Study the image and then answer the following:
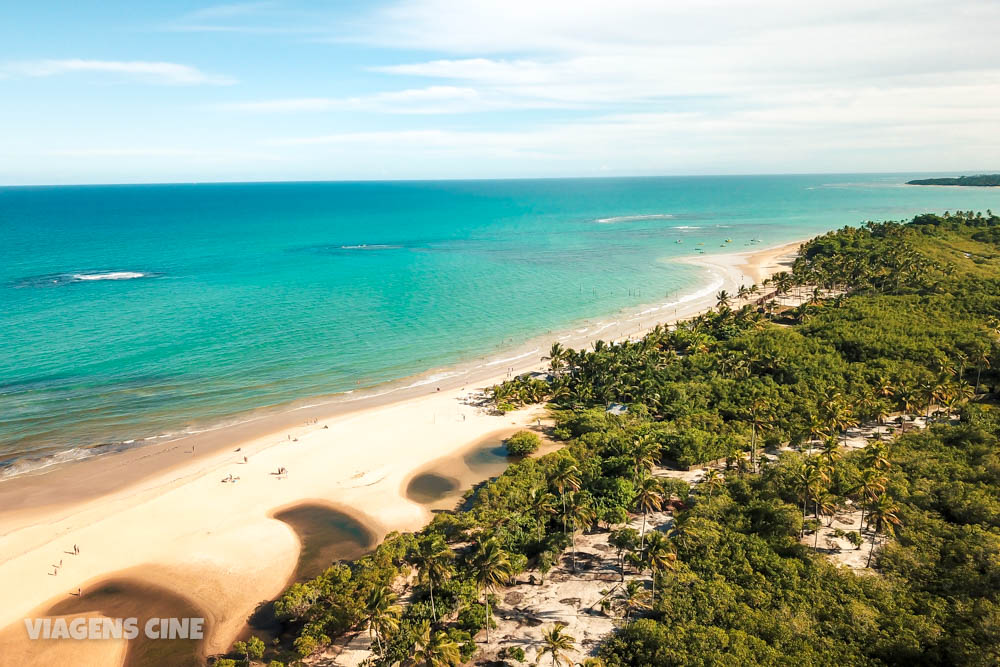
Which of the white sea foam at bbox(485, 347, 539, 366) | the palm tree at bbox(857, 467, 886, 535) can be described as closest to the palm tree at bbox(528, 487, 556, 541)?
the palm tree at bbox(857, 467, 886, 535)

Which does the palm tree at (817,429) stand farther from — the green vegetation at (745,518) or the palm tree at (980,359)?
the palm tree at (980,359)

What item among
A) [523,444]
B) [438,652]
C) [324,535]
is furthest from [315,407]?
[438,652]

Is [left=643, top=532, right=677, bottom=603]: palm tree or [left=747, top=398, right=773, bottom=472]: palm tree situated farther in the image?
[left=747, top=398, right=773, bottom=472]: palm tree

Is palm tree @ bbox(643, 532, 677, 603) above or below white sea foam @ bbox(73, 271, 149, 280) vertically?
below

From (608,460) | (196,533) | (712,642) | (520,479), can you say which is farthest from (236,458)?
(712,642)

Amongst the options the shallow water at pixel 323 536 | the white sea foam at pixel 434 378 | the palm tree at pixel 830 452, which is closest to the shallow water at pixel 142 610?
the shallow water at pixel 323 536

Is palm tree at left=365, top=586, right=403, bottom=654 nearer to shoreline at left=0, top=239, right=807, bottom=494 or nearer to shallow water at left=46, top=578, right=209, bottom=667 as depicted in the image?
shallow water at left=46, top=578, right=209, bottom=667
